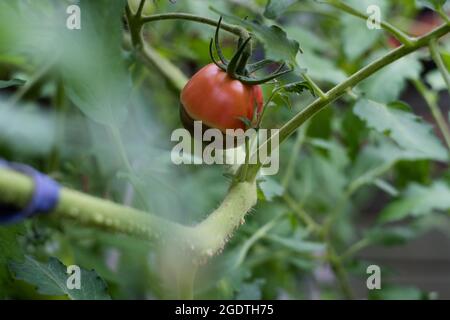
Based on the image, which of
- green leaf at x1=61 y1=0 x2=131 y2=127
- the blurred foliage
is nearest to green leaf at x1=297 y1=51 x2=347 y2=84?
the blurred foliage

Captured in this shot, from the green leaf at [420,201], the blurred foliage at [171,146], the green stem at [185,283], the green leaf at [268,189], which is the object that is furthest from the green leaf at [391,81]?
the green stem at [185,283]

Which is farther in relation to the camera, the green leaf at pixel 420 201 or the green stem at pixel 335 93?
the green leaf at pixel 420 201

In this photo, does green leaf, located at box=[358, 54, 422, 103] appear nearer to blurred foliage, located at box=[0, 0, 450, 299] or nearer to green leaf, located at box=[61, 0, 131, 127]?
blurred foliage, located at box=[0, 0, 450, 299]

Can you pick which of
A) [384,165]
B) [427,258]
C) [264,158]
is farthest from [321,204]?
[427,258]

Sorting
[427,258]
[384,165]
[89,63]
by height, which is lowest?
[89,63]

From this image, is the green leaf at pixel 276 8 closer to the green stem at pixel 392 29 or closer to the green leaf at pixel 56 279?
the green stem at pixel 392 29

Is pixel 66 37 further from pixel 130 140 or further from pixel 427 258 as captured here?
pixel 427 258
